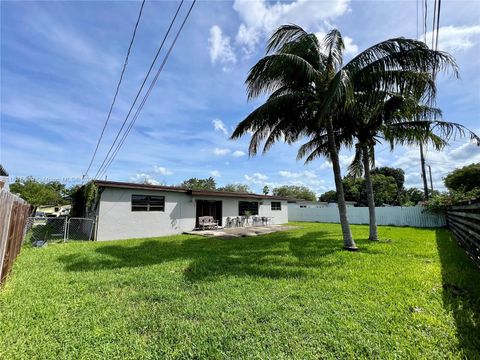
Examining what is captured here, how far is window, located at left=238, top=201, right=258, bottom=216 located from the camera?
57.5 feet

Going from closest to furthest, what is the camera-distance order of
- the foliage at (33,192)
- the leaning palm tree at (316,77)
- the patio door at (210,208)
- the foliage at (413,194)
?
the leaning palm tree at (316,77), the patio door at (210,208), the foliage at (33,192), the foliage at (413,194)

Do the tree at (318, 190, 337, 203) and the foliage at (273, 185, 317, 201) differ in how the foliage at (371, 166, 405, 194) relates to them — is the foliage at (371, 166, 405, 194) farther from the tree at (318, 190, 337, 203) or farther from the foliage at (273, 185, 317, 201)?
the foliage at (273, 185, 317, 201)

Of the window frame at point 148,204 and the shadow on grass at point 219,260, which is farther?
the window frame at point 148,204

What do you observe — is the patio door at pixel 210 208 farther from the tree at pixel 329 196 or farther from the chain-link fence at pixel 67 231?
the tree at pixel 329 196

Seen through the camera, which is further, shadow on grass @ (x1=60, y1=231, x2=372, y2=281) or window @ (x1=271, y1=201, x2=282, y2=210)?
window @ (x1=271, y1=201, x2=282, y2=210)

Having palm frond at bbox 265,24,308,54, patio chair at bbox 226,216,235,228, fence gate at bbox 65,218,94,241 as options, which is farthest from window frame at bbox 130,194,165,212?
palm frond at bbox 265,24,308,54

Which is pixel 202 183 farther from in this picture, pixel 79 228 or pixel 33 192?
pixel 79 228

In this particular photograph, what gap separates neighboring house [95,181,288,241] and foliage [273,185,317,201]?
137ft

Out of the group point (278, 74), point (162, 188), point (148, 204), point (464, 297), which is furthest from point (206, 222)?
point (464, 297)

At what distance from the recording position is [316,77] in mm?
7512

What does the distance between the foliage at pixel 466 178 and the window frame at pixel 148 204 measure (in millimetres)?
A: 25980

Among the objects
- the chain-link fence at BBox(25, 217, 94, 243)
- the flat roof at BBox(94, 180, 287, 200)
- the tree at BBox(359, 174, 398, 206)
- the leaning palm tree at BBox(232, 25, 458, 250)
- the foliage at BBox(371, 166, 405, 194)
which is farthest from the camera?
the foliage at BBox(371, 166, 405, 194)

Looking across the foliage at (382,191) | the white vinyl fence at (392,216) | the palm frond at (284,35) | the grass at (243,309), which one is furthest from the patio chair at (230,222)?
the foliage at (382,191)

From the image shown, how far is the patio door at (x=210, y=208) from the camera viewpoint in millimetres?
15969
